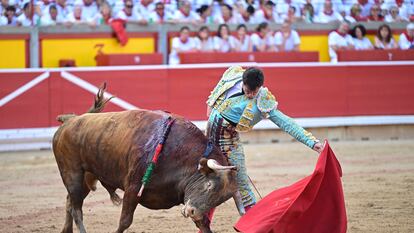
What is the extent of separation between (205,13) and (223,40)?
569 millimetres

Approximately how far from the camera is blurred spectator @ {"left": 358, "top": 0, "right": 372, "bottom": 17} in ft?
47.4

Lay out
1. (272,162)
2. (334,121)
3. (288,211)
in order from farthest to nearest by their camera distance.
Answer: (334,121)
(272,162)
(288,211)

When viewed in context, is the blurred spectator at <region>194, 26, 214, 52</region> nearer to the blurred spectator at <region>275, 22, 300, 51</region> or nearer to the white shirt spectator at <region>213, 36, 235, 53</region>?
the white shirt spectator at <region>213, 36, 235, 53</region>

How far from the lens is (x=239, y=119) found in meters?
5.68

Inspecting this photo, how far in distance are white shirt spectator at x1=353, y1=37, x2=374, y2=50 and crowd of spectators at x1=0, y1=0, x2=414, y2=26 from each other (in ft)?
1.39


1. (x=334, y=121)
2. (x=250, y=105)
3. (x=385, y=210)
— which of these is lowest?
(x=334, y=121)

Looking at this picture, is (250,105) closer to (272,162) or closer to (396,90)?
(272,162)

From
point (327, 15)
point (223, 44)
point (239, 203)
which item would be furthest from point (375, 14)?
point (239, 203)

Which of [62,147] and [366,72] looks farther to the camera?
[366,72]

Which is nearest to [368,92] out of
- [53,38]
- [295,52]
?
[295,52]

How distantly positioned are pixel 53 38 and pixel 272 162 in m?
3.68

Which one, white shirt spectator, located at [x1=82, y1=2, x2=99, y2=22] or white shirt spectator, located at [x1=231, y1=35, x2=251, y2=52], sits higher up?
white shirt spectator, located at [x1=82, y1=2, x2=99, y2=22]

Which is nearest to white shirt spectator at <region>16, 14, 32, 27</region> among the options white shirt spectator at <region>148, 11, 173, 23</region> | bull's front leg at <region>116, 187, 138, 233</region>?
white shirt spectator at <region>148, 11, 173, 23</region>

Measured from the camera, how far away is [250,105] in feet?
18.5
